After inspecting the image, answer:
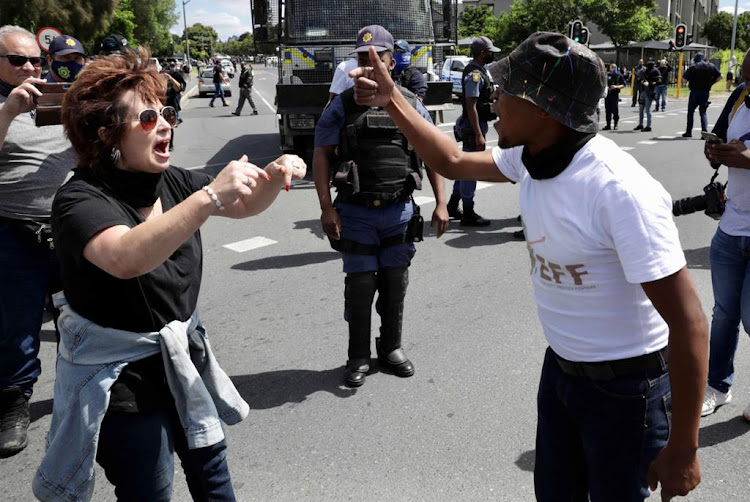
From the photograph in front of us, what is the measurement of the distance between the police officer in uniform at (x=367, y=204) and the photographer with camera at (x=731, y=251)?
148 cm

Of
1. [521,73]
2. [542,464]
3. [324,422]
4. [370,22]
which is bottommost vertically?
[324,422]

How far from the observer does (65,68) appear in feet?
12.8

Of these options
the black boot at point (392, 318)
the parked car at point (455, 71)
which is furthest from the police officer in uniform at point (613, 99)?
the black boot at point (392, 318)

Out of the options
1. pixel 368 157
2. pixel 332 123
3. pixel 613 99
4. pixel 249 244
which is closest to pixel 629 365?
pixel 368 157

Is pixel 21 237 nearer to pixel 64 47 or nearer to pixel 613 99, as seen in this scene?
pixel 64 47

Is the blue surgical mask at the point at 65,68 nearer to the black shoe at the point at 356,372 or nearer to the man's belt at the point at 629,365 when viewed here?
the black shoe at the point at 356,372

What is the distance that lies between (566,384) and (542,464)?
30cm

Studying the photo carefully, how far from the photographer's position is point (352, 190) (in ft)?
12.0

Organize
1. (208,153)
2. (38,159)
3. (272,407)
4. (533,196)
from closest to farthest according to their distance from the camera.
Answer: (533,196) → (38,159) → (272,407) → (208,153)

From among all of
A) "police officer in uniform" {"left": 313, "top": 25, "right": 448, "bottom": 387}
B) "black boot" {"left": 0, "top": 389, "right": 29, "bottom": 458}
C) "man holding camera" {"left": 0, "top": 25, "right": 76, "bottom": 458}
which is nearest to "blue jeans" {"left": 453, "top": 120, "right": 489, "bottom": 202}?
"police officer in uniform" {"left": 313, "top": 25, "right": 448, "bottom": 387}

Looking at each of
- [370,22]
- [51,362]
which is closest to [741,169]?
[51,362]

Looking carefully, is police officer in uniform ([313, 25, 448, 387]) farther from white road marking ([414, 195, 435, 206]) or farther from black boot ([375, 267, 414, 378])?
white road marking ([414, 195, 435, 206])

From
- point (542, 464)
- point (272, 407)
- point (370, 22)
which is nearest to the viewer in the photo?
point (542, 464)

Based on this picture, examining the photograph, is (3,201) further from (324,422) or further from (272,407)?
(324,422)
